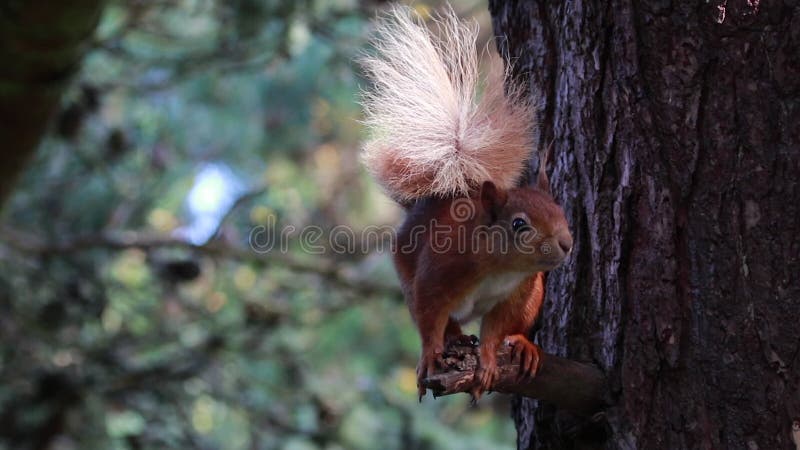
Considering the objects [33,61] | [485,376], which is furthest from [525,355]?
[33,61]

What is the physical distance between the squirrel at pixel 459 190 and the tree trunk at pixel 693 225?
14 cm

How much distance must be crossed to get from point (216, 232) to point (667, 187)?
61.5 inches

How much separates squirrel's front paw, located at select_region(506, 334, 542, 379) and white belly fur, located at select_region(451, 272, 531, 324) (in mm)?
120

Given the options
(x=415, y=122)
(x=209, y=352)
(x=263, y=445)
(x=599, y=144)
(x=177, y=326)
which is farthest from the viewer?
(x=177, y=326)

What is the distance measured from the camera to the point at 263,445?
319 cm

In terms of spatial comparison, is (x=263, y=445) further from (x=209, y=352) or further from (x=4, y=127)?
(x=4, y=127)

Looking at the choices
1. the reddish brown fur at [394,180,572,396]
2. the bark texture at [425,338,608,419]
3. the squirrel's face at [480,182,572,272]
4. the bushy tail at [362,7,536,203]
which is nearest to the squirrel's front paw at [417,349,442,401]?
the reddish brown fur at [394,180,572,396]

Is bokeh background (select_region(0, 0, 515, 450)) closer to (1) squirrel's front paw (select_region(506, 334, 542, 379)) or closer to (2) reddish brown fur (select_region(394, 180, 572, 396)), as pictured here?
(2) reddish brown fur (select_region(394, 180, 572, 396))

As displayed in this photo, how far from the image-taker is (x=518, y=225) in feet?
5.63

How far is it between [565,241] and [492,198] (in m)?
0.23

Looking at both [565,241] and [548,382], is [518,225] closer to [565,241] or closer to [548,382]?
[565,241]

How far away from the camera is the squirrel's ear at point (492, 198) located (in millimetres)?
1755

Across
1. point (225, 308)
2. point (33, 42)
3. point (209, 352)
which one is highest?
point (33, 42)

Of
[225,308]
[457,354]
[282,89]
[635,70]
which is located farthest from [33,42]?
[282,89]
